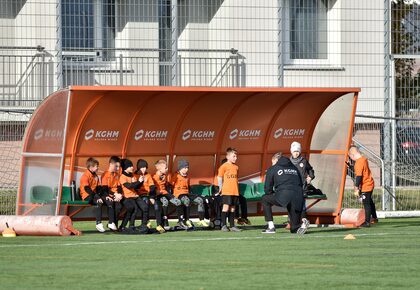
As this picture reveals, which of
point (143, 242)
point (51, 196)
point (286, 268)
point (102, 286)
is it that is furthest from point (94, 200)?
point (102, 286)

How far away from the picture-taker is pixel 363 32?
29078mm

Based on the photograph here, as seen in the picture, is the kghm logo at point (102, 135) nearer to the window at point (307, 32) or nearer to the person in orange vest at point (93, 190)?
the person in orange vest at point (93, 190)

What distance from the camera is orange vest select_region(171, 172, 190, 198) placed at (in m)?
22.7

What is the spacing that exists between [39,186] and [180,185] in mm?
2520

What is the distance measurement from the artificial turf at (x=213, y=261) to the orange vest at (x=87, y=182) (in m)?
0.78

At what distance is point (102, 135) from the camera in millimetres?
22297

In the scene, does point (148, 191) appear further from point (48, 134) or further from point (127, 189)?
point (48, 134)

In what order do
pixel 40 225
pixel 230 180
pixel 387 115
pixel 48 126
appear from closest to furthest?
pixel 40 225 < pixel 48 126 < pixel 230 180 < pixel 387 115

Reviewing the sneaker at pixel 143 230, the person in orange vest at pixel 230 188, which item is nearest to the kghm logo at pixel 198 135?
the person in orange vest at pixel 230 188

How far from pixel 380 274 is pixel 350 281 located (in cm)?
76

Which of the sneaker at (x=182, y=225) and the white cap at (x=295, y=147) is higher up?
the white cap at (x=295, y=147)

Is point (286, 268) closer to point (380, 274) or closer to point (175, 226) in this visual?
point (380, 274)

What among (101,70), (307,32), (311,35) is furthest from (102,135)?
(311,35)

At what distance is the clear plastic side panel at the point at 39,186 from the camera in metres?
21.3
